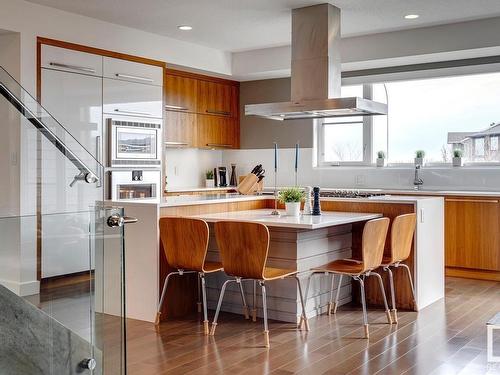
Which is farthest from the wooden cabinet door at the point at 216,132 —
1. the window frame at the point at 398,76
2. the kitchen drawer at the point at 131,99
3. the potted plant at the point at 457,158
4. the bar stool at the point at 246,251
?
the bar stool at the point at 246,251

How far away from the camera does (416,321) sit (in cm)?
464

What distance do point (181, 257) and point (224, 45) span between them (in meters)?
3.57

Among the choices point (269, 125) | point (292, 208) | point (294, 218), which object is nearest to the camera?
point (294, 218)

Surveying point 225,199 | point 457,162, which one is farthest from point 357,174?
point 225,199

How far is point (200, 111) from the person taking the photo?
7676 millimetres

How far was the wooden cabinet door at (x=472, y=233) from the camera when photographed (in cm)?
626

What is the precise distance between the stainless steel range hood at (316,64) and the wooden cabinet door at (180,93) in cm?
178

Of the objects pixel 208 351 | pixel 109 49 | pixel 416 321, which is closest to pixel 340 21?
pixel 109 49

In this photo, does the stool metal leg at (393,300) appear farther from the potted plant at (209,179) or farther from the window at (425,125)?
the potted plant at (209,179)

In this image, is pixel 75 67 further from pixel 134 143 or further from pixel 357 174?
pixel 357 174

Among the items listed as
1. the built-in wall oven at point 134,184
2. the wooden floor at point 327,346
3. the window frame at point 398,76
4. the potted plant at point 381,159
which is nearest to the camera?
the wooden floor at point 327,346

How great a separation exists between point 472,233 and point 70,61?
429cm

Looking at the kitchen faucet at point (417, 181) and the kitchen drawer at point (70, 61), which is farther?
the kitchen faucet at point (417, 181)

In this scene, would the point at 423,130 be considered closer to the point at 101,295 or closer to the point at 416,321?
the point at 416,321
